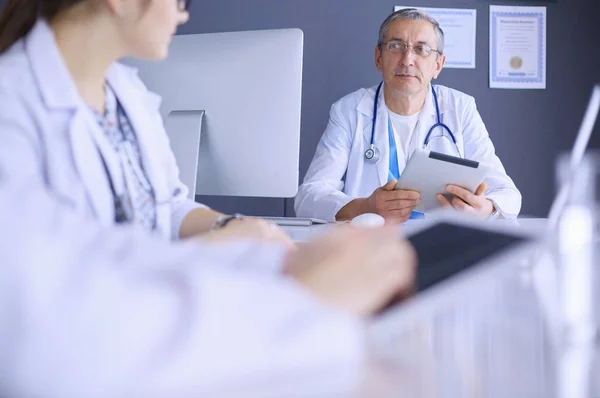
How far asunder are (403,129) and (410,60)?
28cm

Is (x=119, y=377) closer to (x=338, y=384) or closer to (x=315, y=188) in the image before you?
(x=338, y=384)

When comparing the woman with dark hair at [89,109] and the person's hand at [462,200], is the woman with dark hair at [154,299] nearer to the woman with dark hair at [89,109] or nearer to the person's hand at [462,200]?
the woman with dark hair at [89,109]

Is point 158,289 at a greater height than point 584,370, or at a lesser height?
greater

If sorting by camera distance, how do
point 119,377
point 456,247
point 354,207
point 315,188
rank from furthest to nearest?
point 315,188 → point 354,207 → point 456,247 → point 119,377

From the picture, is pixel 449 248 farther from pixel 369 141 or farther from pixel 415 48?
pixel 415 48

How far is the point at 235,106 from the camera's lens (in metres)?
1.48

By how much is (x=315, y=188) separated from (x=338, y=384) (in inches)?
71.0

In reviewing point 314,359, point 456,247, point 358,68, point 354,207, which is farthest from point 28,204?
point 358,68

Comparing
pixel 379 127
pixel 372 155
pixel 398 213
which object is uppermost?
pixel 379 127

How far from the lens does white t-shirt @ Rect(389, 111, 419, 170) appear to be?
2.48 meters

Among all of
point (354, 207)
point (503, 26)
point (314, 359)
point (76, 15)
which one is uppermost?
point (503, 26)

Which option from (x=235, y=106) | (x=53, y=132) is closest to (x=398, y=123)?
(x=235, y=106)

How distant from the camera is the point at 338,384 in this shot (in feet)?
1.35

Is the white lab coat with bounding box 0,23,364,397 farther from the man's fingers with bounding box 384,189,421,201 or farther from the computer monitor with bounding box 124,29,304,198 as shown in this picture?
the man's fingers with bounding box 384,189,421,201
